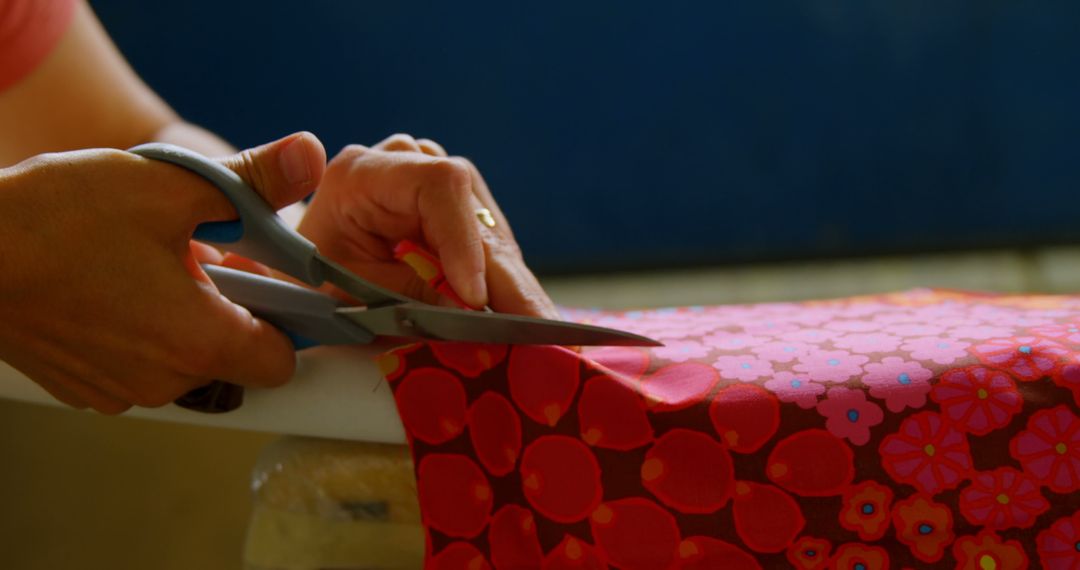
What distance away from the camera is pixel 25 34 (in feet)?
2.32

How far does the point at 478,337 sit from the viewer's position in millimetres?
478

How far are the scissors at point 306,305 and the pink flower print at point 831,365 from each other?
0.09 meters

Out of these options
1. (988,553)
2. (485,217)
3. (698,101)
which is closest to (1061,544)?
(988,553)

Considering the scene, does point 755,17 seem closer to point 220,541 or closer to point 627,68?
point 627,68

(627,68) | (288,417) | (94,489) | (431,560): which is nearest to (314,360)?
(288,417)

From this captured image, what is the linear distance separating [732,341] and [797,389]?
103mm

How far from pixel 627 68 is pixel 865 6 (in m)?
0.32

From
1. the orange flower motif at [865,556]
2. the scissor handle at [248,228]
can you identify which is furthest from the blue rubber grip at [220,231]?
the orange flower motif at [865,556]

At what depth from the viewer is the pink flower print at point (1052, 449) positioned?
0.42 metres

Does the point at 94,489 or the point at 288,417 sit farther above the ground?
the point at 288,417

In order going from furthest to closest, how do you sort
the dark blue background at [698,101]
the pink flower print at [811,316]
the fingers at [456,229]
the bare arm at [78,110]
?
the dark blue background at [698,101] < the bare arm at [78,110] < the pink flower print at [811,316] < the fingers at [456,229]

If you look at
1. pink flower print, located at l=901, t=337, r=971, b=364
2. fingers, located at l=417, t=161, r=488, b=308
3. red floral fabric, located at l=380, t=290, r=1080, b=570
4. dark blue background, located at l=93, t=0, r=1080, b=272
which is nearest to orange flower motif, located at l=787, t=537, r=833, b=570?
red floral fabric, located at l=380, t=290, r=1080, b=570

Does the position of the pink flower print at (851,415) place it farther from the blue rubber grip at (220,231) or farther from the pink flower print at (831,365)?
the blue rubber grip at (220,231)

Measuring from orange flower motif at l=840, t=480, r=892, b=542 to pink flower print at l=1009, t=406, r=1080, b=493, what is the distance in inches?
2.5
